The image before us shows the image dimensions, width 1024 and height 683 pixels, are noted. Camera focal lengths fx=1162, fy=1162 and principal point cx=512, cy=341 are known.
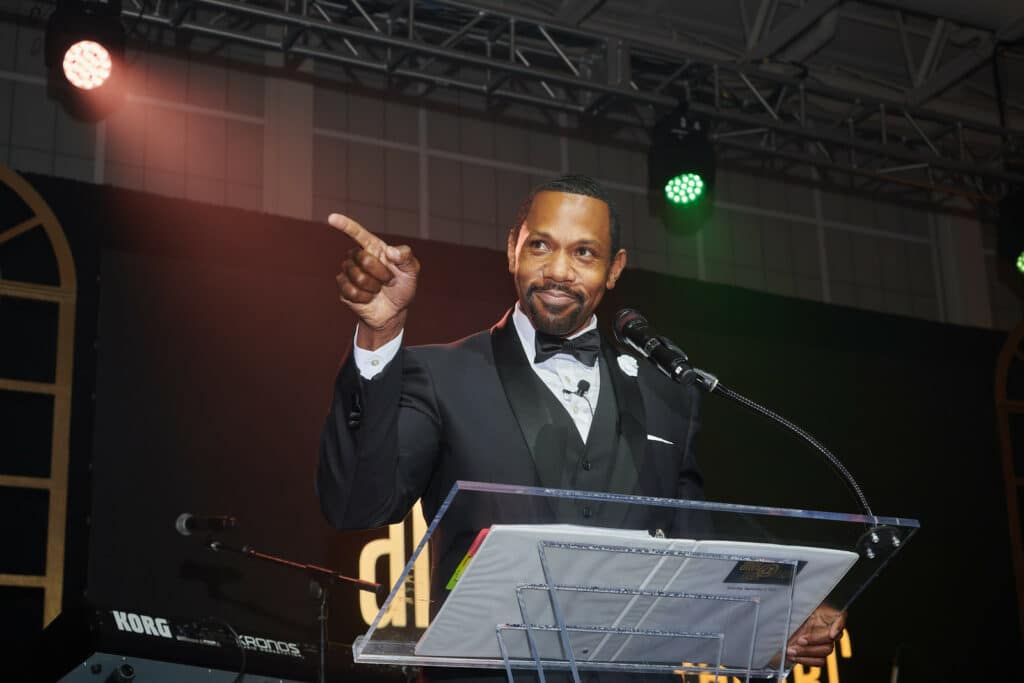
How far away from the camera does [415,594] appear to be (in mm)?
1531

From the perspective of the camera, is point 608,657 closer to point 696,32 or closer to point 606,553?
point 606,553

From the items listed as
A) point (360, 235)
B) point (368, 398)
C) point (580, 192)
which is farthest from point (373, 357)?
point (580, 192)

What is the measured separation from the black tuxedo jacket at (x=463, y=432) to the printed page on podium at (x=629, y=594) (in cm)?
21

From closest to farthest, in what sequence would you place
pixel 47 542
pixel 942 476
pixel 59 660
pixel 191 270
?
pixel 59 660 → pixel 47 542 → pixel 191 270 → pixel 942 476

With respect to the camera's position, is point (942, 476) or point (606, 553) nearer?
point (606, 553)

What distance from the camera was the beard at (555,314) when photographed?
229cm

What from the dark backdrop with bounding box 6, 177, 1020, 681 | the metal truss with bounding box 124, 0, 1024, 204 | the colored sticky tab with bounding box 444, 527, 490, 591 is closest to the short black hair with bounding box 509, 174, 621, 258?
the colored sticky tab with bounding box 444, 527, 490, 591

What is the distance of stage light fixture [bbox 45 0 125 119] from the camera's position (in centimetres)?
548

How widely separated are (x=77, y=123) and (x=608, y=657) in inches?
231

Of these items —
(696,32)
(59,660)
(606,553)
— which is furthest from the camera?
(696,32)

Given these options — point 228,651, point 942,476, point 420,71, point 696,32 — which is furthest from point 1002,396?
point 228,651

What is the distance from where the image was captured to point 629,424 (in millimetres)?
2154

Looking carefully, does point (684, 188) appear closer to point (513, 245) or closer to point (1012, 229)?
point (1012, 229)

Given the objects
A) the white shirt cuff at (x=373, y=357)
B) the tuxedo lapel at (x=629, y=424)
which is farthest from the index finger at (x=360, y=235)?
the tuxedo lapel at (x=629, y=424)
